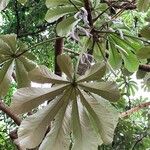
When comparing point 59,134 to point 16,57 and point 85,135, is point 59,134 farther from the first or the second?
point 16,57

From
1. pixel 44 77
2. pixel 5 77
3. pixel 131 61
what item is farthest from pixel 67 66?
pixel 131 61

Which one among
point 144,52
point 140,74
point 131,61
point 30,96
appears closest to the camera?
point 30,96

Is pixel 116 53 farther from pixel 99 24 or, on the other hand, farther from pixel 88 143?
pixel 88 143

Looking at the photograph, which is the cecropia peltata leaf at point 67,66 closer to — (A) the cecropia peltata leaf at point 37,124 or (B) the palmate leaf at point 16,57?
(A) the cecropia peltata leaf at point 37,124

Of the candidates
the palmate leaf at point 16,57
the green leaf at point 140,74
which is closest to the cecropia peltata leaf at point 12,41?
the palmate leaf at point 16,57

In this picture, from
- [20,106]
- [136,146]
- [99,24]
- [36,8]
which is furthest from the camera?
[36,8]

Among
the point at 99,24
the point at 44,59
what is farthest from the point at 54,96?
the point at 44,59
